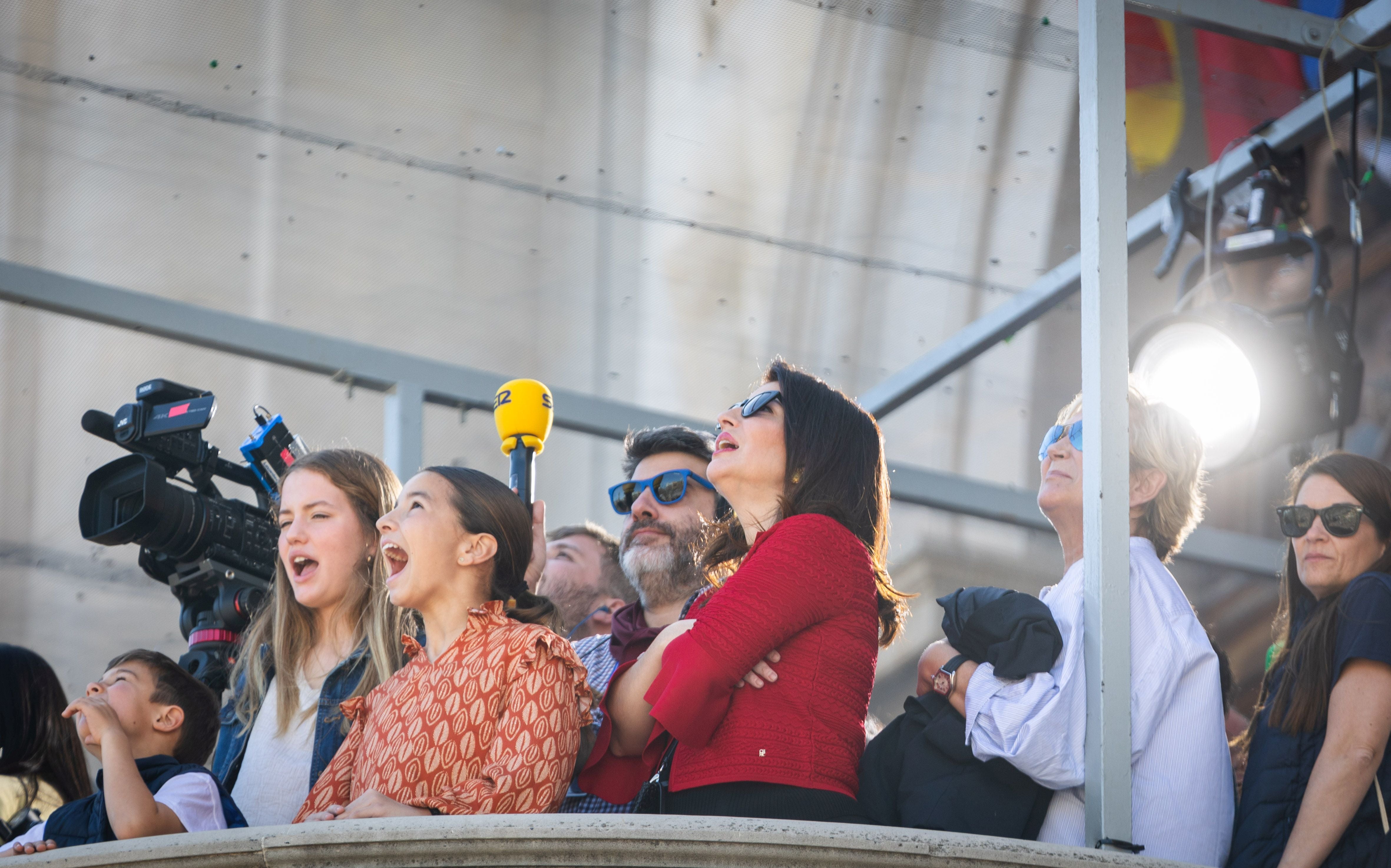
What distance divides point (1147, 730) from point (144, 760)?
5.29 feet

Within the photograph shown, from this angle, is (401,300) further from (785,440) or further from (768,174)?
(785,440)

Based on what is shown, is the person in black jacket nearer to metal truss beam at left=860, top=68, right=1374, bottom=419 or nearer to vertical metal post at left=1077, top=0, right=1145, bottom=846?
vertical metal post at left=1077, top=0, right=1145, bottom=846

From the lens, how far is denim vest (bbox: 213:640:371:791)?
7.55ft

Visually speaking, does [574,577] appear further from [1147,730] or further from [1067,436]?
[1147,730]

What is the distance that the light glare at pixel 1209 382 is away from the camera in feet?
11.6

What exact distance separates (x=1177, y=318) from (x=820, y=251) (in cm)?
130

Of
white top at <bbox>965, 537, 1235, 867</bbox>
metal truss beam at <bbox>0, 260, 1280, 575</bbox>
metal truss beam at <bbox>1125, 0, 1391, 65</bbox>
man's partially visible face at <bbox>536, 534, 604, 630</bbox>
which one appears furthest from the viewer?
man's partially visible face at <bbox>536, 534, 604, 630</bbox>

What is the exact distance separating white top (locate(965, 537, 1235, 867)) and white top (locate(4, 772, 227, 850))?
3.91 feet

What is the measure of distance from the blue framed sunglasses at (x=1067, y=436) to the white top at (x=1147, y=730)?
1.08 feet

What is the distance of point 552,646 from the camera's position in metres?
1.96

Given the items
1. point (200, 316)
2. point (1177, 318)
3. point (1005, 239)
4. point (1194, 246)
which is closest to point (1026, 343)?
point (1005, 239)

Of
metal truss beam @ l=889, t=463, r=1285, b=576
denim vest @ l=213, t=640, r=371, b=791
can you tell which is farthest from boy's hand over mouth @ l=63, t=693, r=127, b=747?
metal truss beam @ l=889, t=463, r=1285, b=576

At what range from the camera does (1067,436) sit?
2414mm

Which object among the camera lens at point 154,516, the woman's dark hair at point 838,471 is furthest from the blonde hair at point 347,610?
the woman's dark hair at point 838,471
